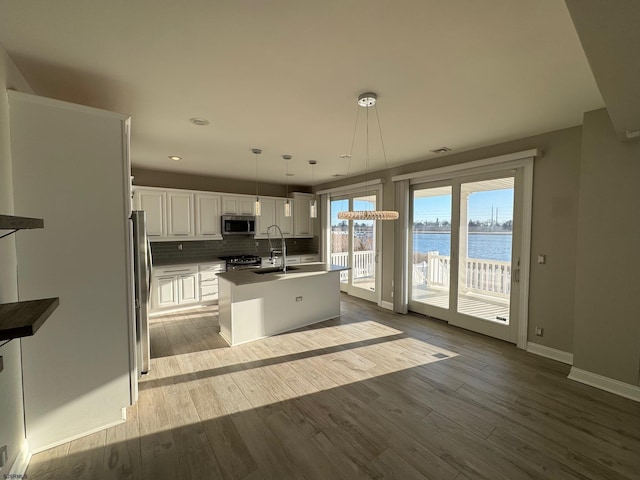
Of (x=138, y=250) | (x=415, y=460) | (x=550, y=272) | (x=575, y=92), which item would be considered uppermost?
(x=575, y=92)

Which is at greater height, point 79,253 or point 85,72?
point 85,72

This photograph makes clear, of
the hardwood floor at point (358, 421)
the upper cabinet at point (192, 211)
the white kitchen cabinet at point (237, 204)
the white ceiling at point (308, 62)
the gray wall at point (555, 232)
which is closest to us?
the white ceiling at point (308, 62)

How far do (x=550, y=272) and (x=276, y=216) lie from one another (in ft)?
17.0

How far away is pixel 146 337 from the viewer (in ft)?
9.33

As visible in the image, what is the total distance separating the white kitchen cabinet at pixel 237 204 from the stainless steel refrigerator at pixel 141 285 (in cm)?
306

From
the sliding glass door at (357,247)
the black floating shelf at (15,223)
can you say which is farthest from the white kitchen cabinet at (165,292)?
the black floating shelf at (15,223)

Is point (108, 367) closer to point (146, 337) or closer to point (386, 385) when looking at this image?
point (146, 337)

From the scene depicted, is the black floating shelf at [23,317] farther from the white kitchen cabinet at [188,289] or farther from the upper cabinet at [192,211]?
the upper cabinet at [192,211]

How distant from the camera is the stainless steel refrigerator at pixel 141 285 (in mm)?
2604

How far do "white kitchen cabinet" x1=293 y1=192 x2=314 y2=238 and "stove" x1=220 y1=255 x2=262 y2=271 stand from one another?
57.4 inches

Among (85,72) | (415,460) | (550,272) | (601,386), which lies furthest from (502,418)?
(85,72)

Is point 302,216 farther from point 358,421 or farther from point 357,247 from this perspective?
point 358,421

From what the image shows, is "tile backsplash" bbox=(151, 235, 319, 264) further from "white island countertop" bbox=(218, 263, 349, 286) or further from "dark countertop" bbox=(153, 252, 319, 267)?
"white island countertop" bbox=(218, 263, 349, 286)

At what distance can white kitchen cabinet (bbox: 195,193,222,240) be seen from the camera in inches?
216
